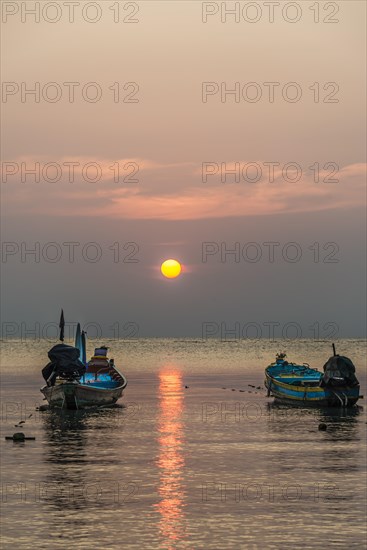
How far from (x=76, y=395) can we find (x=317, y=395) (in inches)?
1051

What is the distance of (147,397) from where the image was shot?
12862cm

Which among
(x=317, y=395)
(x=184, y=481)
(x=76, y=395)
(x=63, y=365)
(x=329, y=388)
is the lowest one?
(x=184, y=481)

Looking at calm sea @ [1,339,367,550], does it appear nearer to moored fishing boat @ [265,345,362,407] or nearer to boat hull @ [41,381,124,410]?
boat hull @ [41,381,124,410]

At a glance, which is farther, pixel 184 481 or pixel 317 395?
pixel 317 395

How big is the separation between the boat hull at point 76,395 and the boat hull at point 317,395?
20130 mm

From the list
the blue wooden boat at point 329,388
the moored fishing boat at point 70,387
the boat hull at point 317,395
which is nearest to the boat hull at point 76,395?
the moored fishing boat at point 70,387

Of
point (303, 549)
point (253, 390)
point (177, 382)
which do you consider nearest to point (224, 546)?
point (303, 549)

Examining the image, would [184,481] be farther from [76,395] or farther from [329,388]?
[329,388]

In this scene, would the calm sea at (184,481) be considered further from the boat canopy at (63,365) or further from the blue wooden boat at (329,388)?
the boat canopy at (63,365)

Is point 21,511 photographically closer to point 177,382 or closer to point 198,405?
point 198,405

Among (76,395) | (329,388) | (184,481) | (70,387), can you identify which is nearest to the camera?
(184,481)

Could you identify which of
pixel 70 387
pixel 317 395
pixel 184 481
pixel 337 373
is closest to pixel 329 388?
pixel 337 373

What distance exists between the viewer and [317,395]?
107688 mm

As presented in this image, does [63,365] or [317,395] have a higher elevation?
[63,365]
